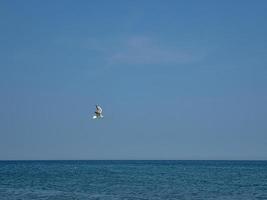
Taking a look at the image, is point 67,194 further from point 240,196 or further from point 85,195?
point 240,196

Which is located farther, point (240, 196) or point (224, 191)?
point (224, 191)

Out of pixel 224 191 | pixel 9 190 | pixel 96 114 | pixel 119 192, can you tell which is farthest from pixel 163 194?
pixel 96 114

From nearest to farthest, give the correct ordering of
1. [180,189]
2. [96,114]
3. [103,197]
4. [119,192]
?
[96,114] < [103,197] < [119,192] < [180,189]

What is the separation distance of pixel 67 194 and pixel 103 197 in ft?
13.2

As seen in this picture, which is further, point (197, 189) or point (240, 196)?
point (197, 189)

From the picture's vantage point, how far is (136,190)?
4747 centimetres

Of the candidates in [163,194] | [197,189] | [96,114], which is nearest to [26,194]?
[163,194]

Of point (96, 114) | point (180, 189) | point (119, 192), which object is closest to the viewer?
point (96, 114)

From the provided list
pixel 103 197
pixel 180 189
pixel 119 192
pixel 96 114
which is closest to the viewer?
pixel 96 114

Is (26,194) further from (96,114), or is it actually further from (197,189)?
(96,114)

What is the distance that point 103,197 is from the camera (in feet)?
136

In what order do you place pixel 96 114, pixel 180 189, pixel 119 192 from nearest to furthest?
pixel 96 114 < pixel 119 192 < pixel 180 189

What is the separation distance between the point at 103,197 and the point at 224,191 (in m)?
12.9

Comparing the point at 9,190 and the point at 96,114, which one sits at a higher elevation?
the point at 96,114
